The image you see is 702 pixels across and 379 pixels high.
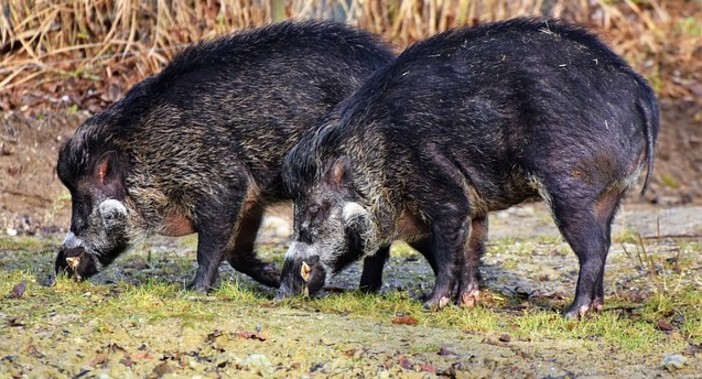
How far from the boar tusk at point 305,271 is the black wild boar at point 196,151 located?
0.55 meters

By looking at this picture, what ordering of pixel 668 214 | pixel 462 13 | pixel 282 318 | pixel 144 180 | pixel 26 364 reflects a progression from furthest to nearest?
pixel 462 13, pixel 668 214, pixel 144 180, pixel 282 318, pixel 26 364

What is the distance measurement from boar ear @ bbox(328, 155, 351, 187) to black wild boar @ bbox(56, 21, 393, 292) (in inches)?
16.0

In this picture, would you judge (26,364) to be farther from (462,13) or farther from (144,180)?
(462,13)

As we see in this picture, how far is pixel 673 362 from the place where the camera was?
5.71m

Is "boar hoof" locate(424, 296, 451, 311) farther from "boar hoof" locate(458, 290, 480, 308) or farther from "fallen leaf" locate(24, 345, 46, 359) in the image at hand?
"fallen leaf" locate(24, 345, 46, 359)

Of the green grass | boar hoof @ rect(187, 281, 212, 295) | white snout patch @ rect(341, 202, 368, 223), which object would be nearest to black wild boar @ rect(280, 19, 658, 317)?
white snout patch @ rect(341, 202, 368, 223)

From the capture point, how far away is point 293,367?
555 cm

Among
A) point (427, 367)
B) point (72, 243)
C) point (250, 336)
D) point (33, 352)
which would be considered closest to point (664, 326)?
point (427, 367)

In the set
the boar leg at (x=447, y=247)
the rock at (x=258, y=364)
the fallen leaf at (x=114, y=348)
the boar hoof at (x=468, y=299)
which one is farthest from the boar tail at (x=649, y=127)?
the fallen leaf at (x=114, y=348)

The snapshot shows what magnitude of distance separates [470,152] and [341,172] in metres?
0.79

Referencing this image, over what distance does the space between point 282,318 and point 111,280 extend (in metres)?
2.01

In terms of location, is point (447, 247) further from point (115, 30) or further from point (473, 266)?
point (115, 30)

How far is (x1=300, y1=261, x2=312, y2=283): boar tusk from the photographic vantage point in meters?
7.11

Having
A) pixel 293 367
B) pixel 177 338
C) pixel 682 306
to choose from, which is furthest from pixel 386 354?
pixel 682 306
